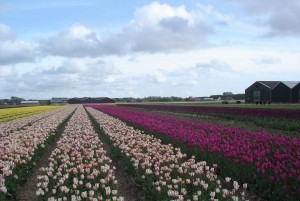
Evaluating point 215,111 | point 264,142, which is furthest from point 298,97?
point 264,142

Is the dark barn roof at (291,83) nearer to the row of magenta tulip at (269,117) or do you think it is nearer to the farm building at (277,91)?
the farm building at (277,91)

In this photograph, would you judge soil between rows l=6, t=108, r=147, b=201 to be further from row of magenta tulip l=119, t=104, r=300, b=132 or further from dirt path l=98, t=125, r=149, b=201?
row of magenta tulip l=119, t=104, r=300, b=132

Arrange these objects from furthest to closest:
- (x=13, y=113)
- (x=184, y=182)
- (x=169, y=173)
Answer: (x=13, y=113)
(x=169, y=173)
(x=184, y=182)

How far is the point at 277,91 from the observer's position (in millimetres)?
78875

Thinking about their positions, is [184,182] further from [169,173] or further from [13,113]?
[13,113]

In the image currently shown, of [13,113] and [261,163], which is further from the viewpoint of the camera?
[13,113]

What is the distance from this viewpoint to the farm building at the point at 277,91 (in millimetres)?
77438

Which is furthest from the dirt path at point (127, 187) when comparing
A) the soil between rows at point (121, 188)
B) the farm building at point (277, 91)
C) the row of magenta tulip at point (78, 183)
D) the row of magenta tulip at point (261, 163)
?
the farm building at point (277, 91)

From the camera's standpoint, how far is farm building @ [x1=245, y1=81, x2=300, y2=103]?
254 feet

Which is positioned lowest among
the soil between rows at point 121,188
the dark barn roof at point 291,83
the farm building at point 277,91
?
the soil between rows at point 121,188

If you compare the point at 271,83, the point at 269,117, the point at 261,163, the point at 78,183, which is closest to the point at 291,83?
the point at 271,83

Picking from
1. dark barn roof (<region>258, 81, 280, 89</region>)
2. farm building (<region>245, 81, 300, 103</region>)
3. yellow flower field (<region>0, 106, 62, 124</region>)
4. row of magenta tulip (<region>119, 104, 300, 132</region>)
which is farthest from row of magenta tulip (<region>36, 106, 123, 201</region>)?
dark barn roof (<region>258, 81, 280, 89</region>)

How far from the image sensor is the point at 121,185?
32.0ft

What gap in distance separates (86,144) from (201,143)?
442 cm
